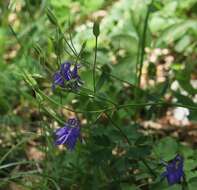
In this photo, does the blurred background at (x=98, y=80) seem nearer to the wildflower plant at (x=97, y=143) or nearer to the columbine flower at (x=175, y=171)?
the wildflower plant at (x=97, y=143)

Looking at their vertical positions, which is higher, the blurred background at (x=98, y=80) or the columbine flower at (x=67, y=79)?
the blurred background at (x=98, y=80)

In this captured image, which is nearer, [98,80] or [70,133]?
[70,133]

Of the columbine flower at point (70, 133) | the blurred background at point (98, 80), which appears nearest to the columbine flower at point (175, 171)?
the blurred background at point (98, 80)

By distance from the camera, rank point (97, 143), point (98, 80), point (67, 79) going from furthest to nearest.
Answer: point (98, 80) → point (97, 143) → point (67, 79)

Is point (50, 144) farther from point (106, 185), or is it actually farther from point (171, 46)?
point (171, 46)

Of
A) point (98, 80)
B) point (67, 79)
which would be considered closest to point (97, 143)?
point (67, 79)

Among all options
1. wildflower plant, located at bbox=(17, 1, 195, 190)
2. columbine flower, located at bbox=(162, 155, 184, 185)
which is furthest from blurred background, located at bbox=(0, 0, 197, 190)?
columbine flower, located at bbox=(162, 155, 184, 185)

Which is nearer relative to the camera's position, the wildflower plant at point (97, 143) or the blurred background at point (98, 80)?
the wildflower plant at point (97, 143)

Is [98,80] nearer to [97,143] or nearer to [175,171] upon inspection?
[97,143]
